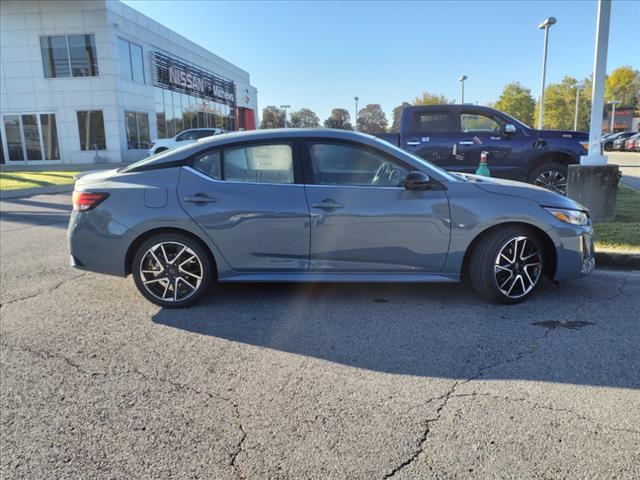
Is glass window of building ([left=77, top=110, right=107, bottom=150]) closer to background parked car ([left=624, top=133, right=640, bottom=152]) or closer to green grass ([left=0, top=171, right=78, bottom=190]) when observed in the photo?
green grass ([left=0, top=171, right=78, bottom=190])

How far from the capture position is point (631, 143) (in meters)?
34.4

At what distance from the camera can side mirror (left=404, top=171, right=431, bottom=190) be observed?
4.32 metres

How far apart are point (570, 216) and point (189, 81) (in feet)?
117

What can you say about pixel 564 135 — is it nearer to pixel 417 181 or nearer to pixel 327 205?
pixel 417 181

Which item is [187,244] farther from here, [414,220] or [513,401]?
[513,401]

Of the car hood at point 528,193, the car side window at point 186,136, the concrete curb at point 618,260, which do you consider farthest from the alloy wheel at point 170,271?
the car side window at point 186,136

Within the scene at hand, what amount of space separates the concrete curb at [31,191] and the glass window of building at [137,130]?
40.2 ft

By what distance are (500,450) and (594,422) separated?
25.6 inches

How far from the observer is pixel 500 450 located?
245 cm

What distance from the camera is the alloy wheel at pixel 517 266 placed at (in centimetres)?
439

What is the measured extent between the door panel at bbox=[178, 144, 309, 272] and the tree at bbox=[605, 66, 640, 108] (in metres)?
74.1

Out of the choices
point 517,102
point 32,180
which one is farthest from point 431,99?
point 32,180

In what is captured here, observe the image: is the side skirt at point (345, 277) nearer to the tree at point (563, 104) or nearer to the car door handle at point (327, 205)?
the car door handle at point (327, 205)

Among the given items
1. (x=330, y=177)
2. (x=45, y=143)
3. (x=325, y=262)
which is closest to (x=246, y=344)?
(x=325, y=262)
